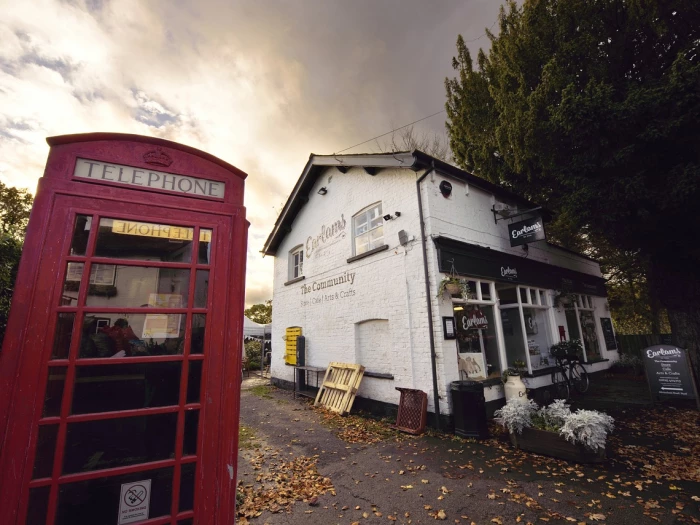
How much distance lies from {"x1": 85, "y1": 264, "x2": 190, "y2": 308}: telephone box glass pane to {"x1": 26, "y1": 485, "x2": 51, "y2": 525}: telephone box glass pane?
1146 millimetres

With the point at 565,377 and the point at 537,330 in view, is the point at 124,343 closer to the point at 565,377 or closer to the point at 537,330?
the point at 565,377

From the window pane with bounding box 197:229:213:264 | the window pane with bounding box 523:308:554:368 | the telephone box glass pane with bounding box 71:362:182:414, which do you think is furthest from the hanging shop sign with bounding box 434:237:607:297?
the telephone box glass pane with bounding box 71:362:182:414

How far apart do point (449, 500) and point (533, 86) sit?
10783mm

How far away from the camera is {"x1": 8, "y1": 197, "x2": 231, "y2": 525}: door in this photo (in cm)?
196

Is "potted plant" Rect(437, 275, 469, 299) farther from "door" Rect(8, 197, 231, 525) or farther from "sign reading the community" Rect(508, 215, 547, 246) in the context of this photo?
"door" Rect(8, 197, 231, 525)

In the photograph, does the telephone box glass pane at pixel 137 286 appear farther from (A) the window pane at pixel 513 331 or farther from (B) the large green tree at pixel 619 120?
(A) the window pane at pixel 513 331

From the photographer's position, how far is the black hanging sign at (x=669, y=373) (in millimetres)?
7324

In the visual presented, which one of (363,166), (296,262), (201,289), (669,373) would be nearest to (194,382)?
(201,289)

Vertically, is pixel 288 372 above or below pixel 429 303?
below

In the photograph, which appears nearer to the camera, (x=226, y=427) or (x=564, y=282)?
(x=226, y=427)

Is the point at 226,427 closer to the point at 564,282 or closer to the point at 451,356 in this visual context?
the point at 451,356

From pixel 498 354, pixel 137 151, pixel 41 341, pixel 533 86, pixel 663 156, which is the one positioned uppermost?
pixel 533 86

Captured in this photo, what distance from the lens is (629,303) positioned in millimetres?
19297

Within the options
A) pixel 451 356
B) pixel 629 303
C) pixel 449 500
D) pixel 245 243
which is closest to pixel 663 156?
pixel 451 356
